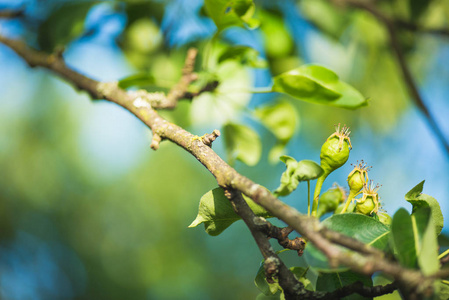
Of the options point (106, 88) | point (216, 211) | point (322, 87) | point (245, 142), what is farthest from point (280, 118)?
point (216, 211)

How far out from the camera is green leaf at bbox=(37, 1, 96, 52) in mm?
1184

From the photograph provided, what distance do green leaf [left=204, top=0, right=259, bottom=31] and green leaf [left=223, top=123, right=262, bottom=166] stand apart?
0.36m

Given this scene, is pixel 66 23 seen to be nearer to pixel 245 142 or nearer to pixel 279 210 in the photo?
pixel 245 142

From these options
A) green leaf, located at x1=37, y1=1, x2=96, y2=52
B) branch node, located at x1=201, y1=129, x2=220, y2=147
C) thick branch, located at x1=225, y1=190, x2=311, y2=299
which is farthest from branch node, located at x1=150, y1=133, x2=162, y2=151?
green leaf, located at x1=37, y1=1, x2=96, y2=52

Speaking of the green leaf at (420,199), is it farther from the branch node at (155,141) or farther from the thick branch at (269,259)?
the branch node at (155,141)

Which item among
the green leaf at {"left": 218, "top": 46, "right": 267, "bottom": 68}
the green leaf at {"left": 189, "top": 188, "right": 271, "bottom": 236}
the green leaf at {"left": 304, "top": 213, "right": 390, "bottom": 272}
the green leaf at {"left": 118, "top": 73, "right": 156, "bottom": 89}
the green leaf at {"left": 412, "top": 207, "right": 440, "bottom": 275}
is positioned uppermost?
the green leaf at {"left": 218, "top": 46, "right": 267, "bottom": 68}

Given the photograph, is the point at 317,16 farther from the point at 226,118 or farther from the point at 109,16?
the point at 109,16

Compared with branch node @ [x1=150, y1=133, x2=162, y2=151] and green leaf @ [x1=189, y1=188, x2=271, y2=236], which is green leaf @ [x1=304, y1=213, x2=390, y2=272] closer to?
green leaf @ [x1=189, y1=188, x2=271, y2=236]

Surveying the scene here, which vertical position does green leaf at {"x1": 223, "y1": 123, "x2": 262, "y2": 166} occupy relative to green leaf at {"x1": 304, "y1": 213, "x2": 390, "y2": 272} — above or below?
above

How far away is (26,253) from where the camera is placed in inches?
218

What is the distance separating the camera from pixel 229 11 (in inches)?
31.5

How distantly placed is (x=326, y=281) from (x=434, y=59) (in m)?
2.30

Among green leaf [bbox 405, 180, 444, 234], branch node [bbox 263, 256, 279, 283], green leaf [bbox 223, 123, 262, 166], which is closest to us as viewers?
branch node [bbox 263, 256, 279, 283]

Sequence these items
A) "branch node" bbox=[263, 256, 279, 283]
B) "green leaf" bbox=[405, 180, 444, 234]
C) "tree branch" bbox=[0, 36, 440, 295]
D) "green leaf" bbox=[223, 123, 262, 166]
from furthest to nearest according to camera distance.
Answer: "green leaf" bbox=[223, 123, 262, 166] < "green leaf" bbox=[405, 180, 444, 234] < "branch node" bbox=[263, 256, 279, 283] < "tree branch" bbox=[0, 36, 440, 295]
